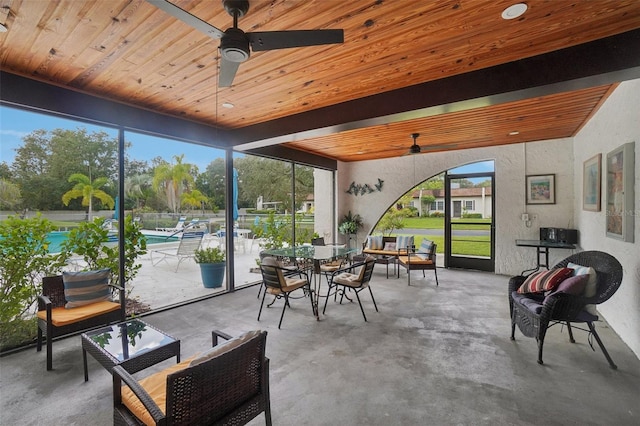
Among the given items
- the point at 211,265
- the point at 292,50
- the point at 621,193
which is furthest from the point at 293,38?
the point at 211,265

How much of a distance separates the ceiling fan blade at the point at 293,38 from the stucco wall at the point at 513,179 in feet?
18.7

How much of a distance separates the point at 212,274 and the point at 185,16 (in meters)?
4.18

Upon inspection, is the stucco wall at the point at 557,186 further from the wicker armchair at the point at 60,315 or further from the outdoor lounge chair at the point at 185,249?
the wicker armchair at the point at 60,315

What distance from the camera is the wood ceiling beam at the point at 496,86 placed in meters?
2.27

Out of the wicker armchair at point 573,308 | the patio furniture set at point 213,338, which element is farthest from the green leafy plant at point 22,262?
the wicker armchair at point 573,308

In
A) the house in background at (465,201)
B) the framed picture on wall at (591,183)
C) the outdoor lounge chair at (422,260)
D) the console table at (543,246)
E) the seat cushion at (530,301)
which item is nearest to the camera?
the seat cushion at (530,301)

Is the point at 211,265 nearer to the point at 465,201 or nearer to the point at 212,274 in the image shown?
the point at 212,274

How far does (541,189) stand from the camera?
5758 mm

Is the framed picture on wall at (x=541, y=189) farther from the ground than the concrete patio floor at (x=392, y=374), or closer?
farther from the ground

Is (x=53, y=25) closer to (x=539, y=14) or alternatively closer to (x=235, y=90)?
(x=235, y=90)

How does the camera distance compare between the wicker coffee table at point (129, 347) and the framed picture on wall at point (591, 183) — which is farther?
the framed picture on wall at point (591, 183)

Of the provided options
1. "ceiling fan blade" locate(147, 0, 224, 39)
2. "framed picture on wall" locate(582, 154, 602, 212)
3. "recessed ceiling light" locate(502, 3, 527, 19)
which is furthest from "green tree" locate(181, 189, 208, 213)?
"framed picture on wall" locate(582, 154, 602, 212)

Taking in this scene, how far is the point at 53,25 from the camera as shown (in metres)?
2.08

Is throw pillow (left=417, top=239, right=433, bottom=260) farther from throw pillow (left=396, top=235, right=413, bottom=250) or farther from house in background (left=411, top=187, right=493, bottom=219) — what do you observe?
house in background (left=411, top=187, right=493, bottom=219)
